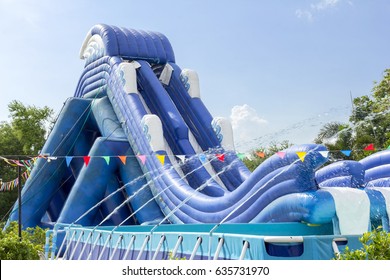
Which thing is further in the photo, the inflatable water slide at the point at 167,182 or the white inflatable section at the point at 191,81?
the white inflatable section at the point at 191,81

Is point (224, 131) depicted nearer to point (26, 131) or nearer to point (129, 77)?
point (129, 77)

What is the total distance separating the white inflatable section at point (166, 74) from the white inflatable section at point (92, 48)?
6.27 ft

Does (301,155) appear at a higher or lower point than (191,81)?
lower

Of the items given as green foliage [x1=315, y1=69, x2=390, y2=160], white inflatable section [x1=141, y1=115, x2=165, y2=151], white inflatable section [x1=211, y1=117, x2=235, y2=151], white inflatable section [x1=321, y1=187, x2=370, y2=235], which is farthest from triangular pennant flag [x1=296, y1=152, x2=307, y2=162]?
green foliage [x1=315, y1=69, x2=390, y2=160]

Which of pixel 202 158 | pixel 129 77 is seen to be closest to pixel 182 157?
pixel 202 158

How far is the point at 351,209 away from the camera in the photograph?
7.71m

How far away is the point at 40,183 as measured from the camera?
1523 centimetres

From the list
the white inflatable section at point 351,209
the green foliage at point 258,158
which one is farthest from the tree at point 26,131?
the white inflatable section at point 351,209

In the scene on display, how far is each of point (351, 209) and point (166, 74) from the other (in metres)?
8.94

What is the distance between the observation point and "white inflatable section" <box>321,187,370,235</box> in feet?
25.0

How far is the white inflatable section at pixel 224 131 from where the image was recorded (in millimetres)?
13297

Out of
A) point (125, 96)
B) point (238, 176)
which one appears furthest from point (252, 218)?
point (125, 96)

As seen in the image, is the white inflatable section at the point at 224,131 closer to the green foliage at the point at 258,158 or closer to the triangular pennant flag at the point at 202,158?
the triangular pennant flag at the point at 202,158

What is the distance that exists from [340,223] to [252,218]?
170cm
